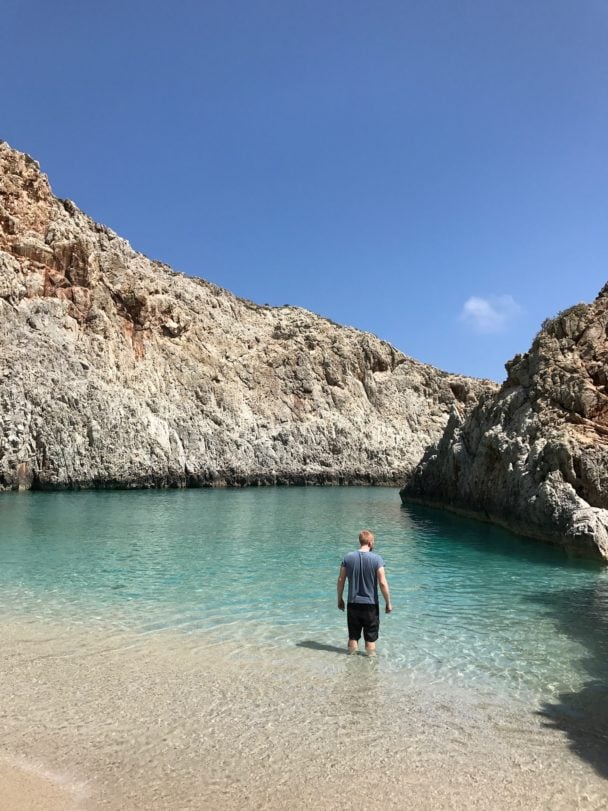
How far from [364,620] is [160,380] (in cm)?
4925

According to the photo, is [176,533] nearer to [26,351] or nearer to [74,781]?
[74,781]

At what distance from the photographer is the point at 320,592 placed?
1162 centimetres

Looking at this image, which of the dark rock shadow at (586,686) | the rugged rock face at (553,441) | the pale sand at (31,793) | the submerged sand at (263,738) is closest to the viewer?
the pale sand at (31,793)

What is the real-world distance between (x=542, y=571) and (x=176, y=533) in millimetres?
12301

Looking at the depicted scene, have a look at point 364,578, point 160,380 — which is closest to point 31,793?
point 364,578

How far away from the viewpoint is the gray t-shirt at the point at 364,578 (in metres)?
7.70

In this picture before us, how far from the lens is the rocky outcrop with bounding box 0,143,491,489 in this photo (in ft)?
149

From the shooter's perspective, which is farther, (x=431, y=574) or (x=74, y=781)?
(x=431, y=574)

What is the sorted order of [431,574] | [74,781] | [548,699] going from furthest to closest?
[431,574] < [548,699] < [74,781]

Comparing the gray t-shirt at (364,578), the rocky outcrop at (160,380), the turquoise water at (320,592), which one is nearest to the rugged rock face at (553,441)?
the turquoise water at (320,592)

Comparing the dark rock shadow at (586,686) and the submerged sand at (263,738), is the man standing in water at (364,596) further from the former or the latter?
the dark rock shadow at (586,686)

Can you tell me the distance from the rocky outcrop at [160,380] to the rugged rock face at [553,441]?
3116cm

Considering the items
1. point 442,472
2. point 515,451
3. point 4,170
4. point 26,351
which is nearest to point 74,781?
point 515,451

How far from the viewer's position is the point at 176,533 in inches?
831
